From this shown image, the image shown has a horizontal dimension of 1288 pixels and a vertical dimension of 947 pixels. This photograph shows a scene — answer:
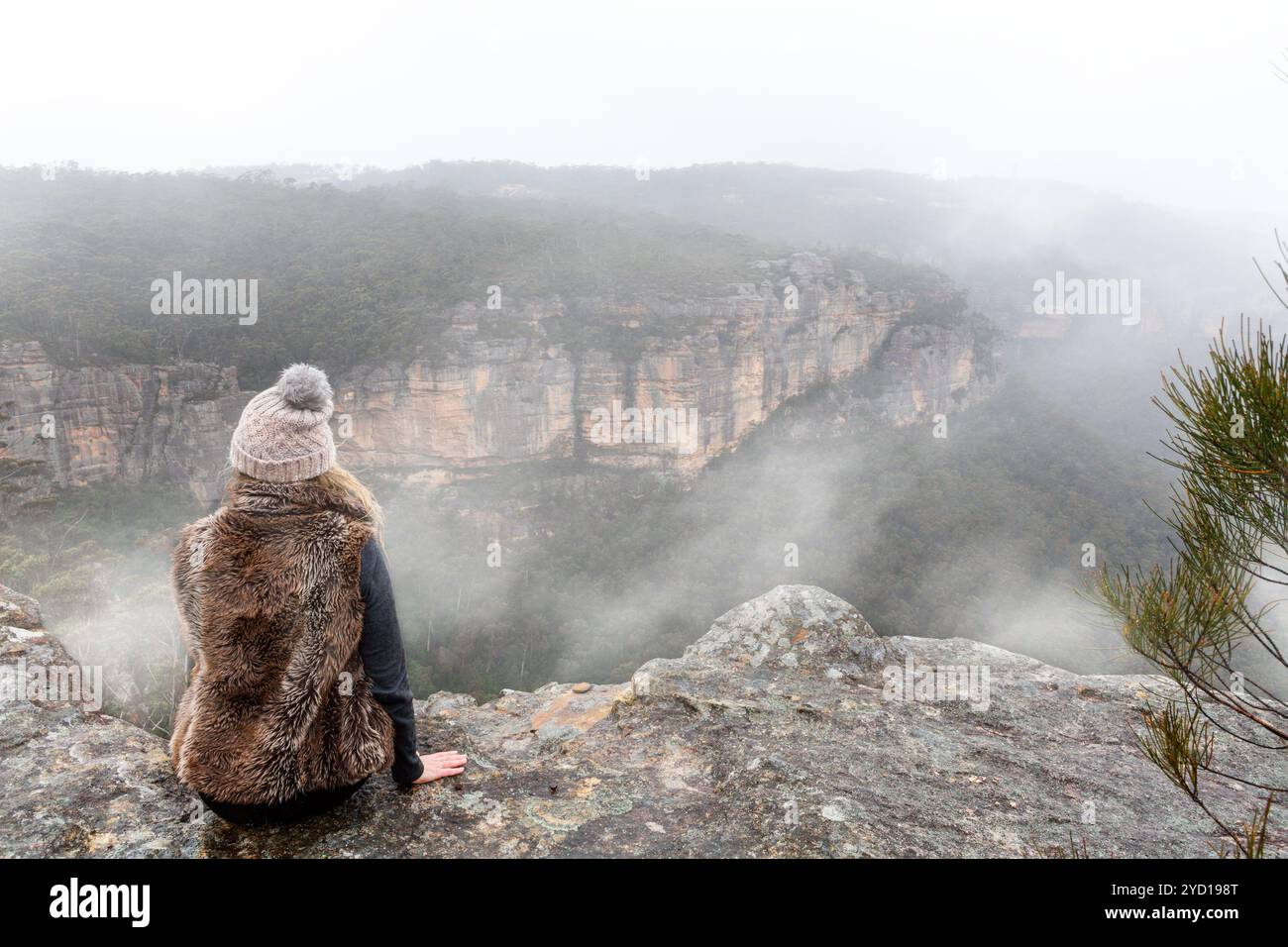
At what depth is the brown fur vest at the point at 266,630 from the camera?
5.87ft

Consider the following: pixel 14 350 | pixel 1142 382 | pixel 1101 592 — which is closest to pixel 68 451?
pixel 14 350

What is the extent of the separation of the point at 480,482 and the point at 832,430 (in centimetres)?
2585

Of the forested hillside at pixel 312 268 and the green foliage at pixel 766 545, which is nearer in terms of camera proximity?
the green foliage at pixel 766 545

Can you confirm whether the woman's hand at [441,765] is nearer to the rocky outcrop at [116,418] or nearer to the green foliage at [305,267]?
the rocky outcrop at [116,418]

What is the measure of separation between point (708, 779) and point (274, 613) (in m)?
1.71
